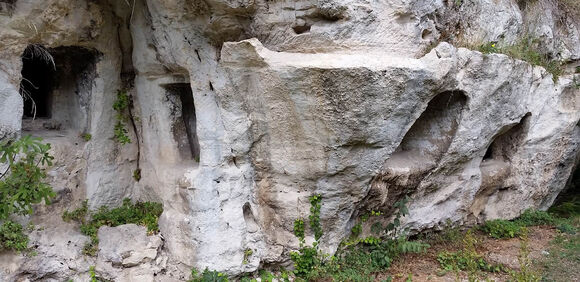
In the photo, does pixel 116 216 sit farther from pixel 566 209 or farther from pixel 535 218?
pixel 566 209

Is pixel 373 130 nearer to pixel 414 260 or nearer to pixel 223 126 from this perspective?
pixel 223 126

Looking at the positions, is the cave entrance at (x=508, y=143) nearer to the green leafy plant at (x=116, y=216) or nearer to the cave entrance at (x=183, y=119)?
the cave entrance at (x=183, y=119)

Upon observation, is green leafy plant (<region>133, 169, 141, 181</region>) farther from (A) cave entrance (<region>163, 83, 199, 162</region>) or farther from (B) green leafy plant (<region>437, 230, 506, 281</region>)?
(B) green leafy plant (<region>437, 230, 506, 281</region>)

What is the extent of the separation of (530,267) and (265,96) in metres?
3.83

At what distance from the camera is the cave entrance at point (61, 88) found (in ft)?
17.2

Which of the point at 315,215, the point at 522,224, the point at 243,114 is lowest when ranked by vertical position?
the point at 522,224

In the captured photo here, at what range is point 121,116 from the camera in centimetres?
534

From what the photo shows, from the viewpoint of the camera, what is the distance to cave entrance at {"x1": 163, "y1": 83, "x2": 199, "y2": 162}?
204 inches

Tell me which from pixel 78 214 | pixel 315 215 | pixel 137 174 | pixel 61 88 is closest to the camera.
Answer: pixel 315 215

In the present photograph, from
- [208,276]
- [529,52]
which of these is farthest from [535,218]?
[208,276]

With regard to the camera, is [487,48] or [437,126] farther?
[437,126]

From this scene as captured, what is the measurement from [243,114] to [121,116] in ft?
5.37

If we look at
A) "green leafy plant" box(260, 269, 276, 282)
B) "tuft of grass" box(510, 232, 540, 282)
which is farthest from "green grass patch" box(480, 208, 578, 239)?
"green leafy plant" box(260, 269, 276, 282)

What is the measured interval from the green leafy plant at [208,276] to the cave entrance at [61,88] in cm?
217
